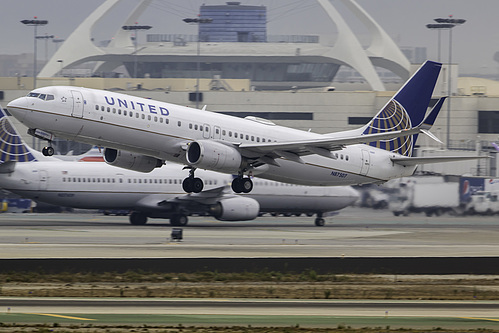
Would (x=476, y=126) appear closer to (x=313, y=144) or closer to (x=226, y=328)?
(x=313, y=144)

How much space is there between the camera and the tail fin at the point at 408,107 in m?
53.5

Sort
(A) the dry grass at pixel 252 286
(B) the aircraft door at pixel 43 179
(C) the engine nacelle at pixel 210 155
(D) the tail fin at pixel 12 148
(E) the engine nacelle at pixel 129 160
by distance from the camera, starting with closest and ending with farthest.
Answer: (A) the dry grass at pixel 252 286 → (C) the engine nacelle at pixel 210 155 → (E) the engine nacelle at pixel 129 160 → (B) the aircraft door at pixel 43 179 → (D) the tail fin at pixel 12 148

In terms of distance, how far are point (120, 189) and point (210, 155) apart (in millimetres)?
20409

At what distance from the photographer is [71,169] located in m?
61.5

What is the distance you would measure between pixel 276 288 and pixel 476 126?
91933 mm

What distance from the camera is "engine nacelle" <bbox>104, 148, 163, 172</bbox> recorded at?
46062 mm

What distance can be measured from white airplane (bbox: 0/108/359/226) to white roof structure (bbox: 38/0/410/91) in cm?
12418

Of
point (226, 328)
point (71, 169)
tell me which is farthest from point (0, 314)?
point (71, 169)

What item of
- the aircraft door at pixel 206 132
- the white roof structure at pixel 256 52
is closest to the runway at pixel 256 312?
the aircraft door at pixel 206 132

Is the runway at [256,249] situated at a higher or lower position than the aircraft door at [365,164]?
lower

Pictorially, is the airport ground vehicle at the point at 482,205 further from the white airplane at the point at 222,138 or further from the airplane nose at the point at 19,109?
the airplane nose at the point at 19,109

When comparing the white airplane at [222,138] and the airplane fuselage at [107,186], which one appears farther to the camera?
the airplane fuselage at [107,186]

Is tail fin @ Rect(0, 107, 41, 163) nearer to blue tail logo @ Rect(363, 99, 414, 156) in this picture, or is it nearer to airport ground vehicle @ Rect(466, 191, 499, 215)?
blue tail logo @ Rect(363, 99, 414, 156)

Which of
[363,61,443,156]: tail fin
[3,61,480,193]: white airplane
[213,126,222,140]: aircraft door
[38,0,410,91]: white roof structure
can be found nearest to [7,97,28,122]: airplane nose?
[3,61,480,193]: white airplane
